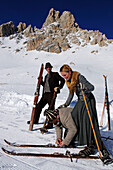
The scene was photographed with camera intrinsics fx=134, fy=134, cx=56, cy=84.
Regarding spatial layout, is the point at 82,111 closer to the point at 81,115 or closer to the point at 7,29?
the point at 81,115

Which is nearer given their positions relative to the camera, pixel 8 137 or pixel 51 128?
pixel 8 137

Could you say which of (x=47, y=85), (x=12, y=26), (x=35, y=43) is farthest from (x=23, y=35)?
(x=47, y=85)

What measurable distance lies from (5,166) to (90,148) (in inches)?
61.9

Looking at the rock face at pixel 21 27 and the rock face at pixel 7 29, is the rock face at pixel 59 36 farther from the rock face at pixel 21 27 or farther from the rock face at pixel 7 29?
the rock face at pixel 21 27

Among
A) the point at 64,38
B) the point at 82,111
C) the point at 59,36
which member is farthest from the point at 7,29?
the point at 82,111

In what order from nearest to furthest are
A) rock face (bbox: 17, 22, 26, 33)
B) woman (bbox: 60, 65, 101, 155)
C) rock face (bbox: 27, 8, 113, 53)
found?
woman (bbox: 60, 65, 101, 155) < rock face (bbox: 27, 8, 113, 53) < rock face (bbox: 17, 22, 26, 33)

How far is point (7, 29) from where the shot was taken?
77812 millimetres

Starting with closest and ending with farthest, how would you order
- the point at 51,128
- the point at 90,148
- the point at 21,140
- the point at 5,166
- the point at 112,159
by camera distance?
the point at 5,166
the point at 112,159
the point at 90,148
the point at 21,140
the point at 51,128

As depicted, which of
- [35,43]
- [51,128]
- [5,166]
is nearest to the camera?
[5,166]

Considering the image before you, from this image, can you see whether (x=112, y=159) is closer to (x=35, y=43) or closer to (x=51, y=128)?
(x=51, y=128)

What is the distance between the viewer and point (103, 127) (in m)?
4.48

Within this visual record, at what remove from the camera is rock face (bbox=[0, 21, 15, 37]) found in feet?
248

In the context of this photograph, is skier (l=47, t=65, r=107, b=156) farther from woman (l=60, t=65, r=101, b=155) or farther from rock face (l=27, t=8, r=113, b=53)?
rock face (l=27, t=8, r=113, b=53)

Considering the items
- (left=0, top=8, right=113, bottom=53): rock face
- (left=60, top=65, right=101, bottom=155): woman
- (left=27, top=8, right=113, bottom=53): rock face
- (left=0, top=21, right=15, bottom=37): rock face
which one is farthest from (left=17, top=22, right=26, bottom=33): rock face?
(left=60, top=65, right=101, bottom=155): woman
